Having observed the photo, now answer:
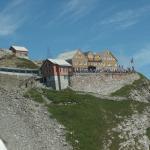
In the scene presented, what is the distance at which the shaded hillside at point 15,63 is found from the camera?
163500mm

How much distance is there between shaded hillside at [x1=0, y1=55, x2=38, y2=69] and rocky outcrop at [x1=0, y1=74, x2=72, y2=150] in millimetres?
39941

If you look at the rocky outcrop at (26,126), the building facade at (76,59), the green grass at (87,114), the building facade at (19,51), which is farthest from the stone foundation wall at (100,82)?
the building facade at (19,51)

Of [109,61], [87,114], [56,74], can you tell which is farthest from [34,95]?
[109,61]

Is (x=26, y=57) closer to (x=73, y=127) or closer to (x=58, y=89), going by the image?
(x=58, y=89)

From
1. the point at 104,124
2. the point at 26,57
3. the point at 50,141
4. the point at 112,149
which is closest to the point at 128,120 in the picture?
the point at 104,124

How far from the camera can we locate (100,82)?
509ft

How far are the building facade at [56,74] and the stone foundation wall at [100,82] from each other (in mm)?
2306

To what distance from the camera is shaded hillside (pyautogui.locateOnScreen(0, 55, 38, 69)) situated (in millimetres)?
163500

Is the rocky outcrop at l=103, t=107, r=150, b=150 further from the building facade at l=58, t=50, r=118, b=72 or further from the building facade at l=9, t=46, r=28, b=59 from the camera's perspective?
the building facade at l=9, t=46, r=28, b=59

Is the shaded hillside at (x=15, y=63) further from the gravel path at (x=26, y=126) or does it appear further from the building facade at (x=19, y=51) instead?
the gravel path at (x=26, y=126)

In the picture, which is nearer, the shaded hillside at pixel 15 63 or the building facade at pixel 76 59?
the shaded hillside at pixel 15 63

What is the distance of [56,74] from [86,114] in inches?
891

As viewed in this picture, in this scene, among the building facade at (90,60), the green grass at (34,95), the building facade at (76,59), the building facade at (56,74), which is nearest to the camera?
the green grass at (34,95)

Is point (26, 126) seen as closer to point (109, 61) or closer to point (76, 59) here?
point (76, 59)
